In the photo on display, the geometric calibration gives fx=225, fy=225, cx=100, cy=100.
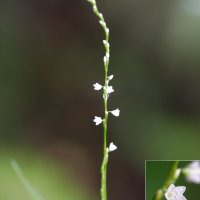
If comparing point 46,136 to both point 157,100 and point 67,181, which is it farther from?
point 157,100

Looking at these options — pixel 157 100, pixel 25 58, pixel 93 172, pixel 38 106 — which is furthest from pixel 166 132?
pixel 25 58

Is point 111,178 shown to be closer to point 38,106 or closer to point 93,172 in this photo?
point 93,172

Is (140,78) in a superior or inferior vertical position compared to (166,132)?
superior

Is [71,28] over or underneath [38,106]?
over

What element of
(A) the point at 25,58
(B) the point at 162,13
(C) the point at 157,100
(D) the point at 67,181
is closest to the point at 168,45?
(B) the point at 162,13

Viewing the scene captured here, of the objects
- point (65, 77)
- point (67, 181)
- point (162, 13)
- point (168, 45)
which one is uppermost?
point (162, 13)
